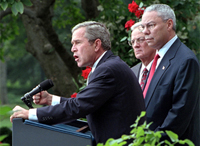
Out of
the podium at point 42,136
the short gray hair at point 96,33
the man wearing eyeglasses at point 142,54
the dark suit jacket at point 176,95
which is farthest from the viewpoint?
the man wearing eyeglasses at point 142,54

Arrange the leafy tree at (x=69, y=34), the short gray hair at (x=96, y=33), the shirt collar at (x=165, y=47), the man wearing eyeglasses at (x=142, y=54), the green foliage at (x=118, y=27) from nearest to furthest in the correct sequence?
the short gray hair at (x=96, y=33)
the shirt collar at (x=165, y=47)
the man wearing eyeglasses at (x=142, y=54)
the green foliage at (x=118, y=27)
the leafy tree at (x=69, y=34)

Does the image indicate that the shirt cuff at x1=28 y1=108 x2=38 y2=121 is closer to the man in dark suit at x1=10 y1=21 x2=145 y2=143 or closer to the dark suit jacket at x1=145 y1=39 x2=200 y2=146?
the man in dark suit at x1=10 y1=21 x2=145 y2=143

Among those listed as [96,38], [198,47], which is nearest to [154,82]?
[96,38]

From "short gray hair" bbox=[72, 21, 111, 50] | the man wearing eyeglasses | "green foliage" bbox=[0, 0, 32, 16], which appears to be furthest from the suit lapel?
"green foliage" bbox=[0, 0, 32, 16]

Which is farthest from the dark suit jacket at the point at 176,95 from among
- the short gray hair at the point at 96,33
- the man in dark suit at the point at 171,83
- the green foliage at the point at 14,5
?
the green foliage at the point at 14,5

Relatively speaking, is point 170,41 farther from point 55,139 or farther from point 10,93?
point 10,93

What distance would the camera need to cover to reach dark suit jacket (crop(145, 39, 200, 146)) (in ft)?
8.99

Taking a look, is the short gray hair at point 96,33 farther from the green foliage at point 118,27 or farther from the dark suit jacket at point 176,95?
the green foliage at point 118,27

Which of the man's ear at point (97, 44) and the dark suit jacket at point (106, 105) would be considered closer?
the dark suit jacket at point (106, 105)

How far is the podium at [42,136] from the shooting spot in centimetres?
227

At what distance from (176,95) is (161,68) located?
13.9 inches

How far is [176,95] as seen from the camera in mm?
2783

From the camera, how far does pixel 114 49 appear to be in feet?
19.7

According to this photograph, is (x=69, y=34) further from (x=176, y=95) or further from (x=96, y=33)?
(x=176, y=95)
